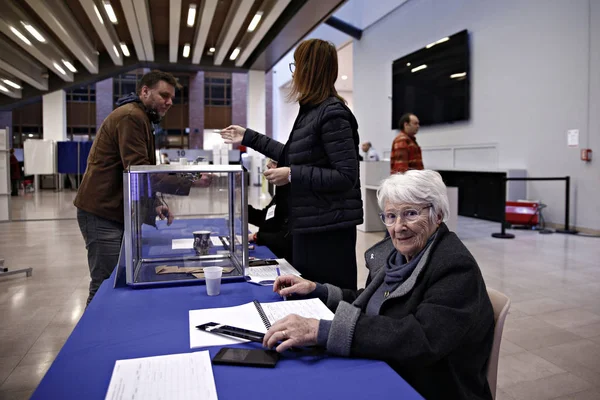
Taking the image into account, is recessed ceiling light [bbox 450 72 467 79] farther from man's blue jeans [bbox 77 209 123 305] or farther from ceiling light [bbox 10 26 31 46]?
ceiling light [bbox 10 26 31 46]

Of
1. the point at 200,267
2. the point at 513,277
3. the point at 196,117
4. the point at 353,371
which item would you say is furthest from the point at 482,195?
the point at 196,117

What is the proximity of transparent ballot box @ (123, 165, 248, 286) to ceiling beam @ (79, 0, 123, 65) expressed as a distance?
7150mm

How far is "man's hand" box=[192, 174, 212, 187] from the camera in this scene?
5.69 feet

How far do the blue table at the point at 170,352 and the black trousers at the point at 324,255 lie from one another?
0.56 metres

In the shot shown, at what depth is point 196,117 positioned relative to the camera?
70.4ft

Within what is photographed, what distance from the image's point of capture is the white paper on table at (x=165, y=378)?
891 millimetres

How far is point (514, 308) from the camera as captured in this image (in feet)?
11.2

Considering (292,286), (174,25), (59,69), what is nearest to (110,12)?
(174,25)

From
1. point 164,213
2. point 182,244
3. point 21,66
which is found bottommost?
point 182,244

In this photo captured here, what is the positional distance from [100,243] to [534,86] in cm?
727

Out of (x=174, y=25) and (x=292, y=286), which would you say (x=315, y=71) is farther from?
(x=174, y=25)

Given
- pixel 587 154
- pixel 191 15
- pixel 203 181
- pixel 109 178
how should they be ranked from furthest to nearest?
pixel 191 15, pixel 587 154, pixel 109 178, pixel 203 181

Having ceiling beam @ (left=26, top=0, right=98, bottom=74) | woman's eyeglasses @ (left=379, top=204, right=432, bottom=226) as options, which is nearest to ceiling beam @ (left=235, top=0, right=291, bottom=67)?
ceiling beam @ (left=26, top=0, right=98, bottom=74)

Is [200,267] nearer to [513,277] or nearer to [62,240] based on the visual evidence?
[513,277]
